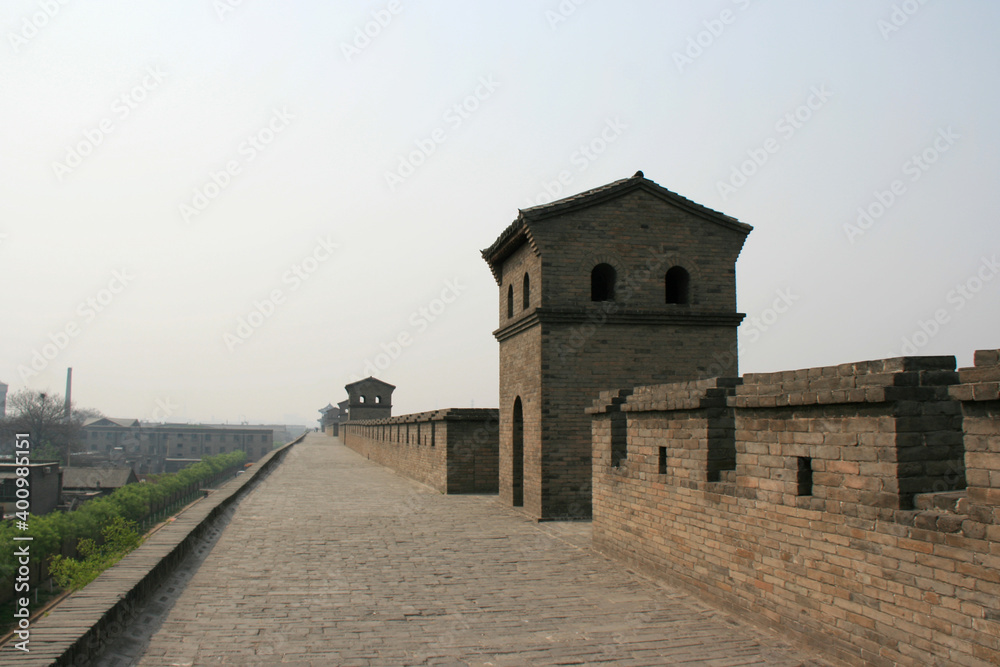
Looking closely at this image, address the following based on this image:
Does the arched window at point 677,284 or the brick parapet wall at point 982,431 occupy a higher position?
the arched window at point 677,284

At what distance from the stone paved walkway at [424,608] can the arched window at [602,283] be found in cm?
418

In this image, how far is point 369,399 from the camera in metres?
55.6

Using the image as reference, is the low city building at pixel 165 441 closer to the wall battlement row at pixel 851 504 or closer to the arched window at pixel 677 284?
the arched window at pixel 677 284

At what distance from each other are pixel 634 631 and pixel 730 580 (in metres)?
1.17

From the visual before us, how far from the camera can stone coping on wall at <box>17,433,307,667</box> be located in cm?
449

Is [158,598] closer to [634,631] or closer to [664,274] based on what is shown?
[634,631]

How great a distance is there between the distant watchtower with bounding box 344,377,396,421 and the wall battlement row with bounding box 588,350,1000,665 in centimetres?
4882

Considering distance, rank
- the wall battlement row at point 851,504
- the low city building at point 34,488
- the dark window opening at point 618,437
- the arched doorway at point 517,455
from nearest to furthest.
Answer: the wall battlement row at point 851,504
the dark window opening at point 618,437
the arched doorway at point 517,455
the low city building at point 34,488

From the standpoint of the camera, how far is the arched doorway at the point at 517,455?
1396 centimetres

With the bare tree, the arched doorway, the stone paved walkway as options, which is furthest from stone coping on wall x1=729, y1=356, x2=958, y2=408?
the bare tree

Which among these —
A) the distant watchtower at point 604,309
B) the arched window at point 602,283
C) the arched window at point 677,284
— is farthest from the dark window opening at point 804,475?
the arched window at point 677,284

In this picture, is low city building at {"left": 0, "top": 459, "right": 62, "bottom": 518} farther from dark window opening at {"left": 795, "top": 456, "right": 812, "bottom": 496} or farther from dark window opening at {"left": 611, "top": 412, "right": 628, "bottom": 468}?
dark window opening at {"left": 795, "top": 456, "right": 812, "bottom": 496}

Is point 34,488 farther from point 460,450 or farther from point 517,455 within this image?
point 517,455

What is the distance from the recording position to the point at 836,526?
5.29m
